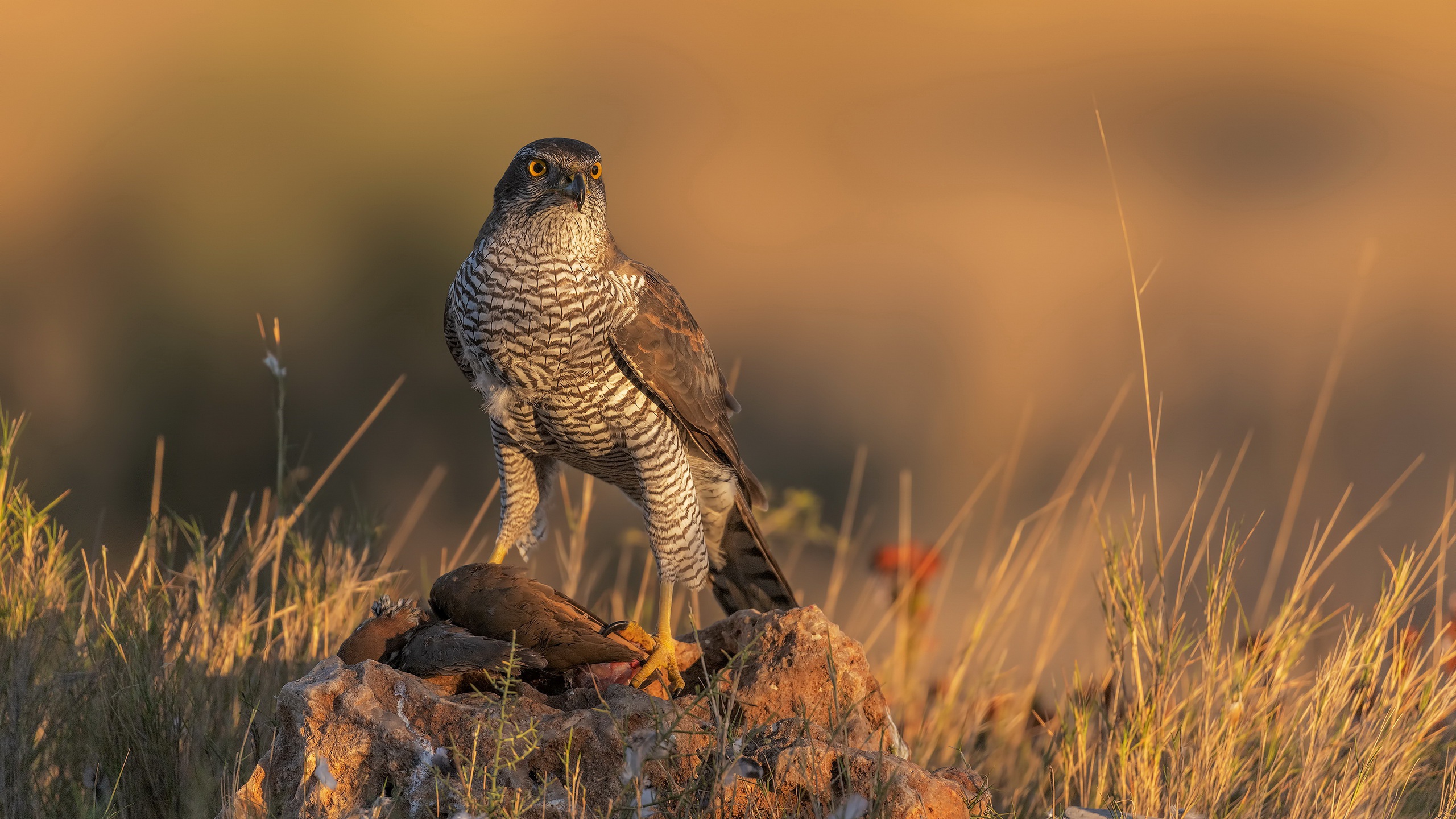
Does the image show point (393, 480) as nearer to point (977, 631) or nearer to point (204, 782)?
point (977, 631)

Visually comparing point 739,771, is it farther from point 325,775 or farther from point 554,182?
point 554,182

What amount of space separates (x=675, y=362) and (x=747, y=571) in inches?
39.4

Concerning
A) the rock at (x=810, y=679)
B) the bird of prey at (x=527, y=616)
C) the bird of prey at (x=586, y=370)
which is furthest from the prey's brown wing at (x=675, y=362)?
the rock at (x=810, y=679)

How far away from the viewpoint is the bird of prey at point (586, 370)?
3426 mm

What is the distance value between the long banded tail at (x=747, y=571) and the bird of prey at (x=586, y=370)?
0.01 metres

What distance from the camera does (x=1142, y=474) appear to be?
35.5 feet

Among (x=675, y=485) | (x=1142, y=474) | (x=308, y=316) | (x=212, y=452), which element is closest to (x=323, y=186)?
(x=308, y=316)

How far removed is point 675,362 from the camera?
3717 millimetres

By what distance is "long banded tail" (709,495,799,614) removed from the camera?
4234 millimetres

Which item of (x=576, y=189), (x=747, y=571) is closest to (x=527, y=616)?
(x=576, y=189)

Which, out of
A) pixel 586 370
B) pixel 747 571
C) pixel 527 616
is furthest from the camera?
pixel 747 571

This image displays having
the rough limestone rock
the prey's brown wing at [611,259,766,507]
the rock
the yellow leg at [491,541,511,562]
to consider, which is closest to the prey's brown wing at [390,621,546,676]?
the rough limestone rock

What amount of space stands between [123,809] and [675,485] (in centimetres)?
179

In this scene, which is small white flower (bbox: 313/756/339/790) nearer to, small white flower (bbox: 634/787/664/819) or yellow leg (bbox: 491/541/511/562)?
small white flower (bbox: 634/787/664/819)
